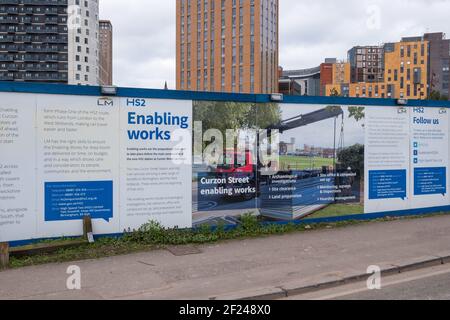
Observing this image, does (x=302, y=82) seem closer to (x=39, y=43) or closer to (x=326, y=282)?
(x=39, y=43)

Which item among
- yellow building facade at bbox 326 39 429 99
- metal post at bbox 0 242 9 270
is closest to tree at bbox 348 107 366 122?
metal post at bbox 0 242 9 270

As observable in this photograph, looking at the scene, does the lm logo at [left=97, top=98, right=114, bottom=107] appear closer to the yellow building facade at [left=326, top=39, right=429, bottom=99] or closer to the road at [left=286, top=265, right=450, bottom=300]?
the road at [left=286, top=265, right=450, bottom=300]

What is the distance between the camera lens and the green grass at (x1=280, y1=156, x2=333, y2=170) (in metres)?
10.5

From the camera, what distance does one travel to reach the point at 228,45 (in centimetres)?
11781

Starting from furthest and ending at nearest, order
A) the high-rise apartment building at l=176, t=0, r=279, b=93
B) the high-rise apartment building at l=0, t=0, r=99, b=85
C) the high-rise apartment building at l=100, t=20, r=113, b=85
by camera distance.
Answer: the high-rise apartment building at l=100, t=20, r=113, b=85 < the high-rise apartment building at l=0, t=0, r=99, b=85 < the high-rise apartment building at l=176, t=0, r=279, b=93

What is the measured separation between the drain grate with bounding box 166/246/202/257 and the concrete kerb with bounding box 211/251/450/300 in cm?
230

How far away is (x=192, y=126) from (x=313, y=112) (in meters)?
2.98

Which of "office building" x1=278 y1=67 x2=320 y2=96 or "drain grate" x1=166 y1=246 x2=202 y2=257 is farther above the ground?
"office building" x1=278 y1=67 x2=320 y2=96

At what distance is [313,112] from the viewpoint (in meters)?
11.0

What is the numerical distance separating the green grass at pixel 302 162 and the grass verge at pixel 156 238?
1265mm

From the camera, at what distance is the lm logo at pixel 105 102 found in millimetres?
8973
